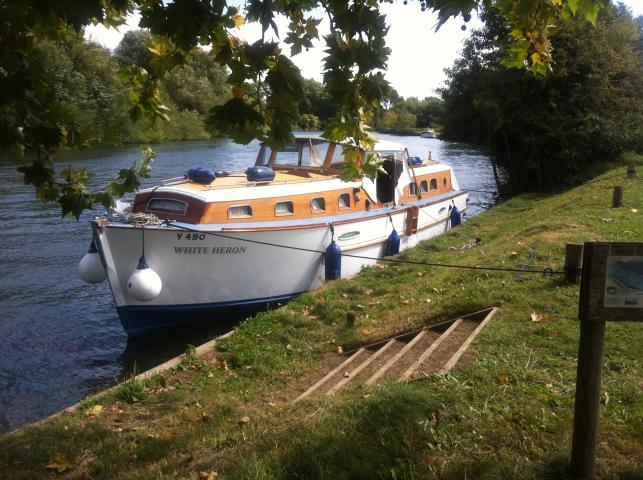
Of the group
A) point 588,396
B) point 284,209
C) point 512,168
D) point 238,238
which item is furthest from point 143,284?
point 512,168

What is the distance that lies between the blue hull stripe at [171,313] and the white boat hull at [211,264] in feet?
0.06

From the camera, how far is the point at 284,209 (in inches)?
449

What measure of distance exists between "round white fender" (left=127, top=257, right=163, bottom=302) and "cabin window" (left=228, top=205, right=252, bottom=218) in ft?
6.05

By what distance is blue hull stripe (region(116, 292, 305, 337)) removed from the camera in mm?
10195

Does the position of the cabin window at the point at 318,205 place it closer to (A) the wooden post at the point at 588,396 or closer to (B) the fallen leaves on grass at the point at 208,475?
(B) the fallen leaves on grass at the point at 208,475

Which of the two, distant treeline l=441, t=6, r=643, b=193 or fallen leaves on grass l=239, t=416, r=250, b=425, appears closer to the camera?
fallen leaves on grass l=239, t=416, r=250, b=425

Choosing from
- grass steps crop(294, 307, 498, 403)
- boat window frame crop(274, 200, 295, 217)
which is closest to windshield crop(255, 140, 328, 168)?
boat window frame crop(274, 200, 295, 217)

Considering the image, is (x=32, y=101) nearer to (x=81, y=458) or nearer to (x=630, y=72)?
(x=81, y=458)

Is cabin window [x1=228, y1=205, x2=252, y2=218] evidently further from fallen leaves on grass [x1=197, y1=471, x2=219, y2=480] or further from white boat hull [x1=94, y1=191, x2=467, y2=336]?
fallen leaves on grass [x1=197, y1=471, x2=219, y2=480]

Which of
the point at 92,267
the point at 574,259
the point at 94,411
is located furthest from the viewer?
the point at 92,267

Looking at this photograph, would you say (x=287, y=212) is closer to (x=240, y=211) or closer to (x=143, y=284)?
(x=240, y=211)

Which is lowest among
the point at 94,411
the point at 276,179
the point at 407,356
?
the point at 94,411

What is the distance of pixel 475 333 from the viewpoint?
251 inches

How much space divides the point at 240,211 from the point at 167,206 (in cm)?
134
